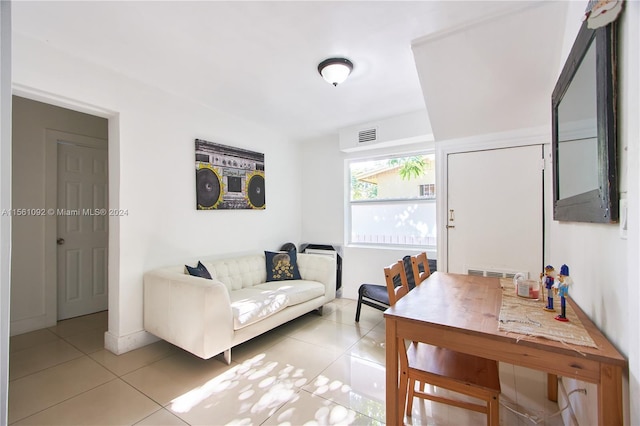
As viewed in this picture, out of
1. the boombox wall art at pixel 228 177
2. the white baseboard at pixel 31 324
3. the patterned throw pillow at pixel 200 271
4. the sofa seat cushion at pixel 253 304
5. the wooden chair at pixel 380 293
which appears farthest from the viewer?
the boombox wall art at pixel 228 177

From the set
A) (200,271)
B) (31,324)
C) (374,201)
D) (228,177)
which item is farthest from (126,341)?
(374,201)

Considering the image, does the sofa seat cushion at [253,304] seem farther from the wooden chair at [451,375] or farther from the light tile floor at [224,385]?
the wooden chair at [451,375]

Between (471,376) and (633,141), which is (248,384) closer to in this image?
(471,376)

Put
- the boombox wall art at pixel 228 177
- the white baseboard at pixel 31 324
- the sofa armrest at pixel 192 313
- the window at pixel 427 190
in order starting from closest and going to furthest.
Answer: the sofa armrest at pixel 192 313
the white baseboard at pixel 31 324
the boombox wall art at pixel 228 177
the window at pixel 427 190

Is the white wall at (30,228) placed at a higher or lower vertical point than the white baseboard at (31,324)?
higher

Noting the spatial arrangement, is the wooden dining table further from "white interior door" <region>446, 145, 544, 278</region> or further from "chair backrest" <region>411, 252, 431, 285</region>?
"white interior door" <region>446, 145, 544, 278</region>

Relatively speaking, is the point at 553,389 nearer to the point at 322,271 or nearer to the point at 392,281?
the point at 392,281

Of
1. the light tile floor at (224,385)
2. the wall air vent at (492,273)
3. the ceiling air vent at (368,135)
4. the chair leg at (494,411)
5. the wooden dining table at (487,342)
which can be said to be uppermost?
the ceiling air vent at (368,135)

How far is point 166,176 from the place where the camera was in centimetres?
283

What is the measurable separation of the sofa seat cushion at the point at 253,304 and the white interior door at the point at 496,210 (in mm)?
1769

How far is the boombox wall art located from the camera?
316 cm

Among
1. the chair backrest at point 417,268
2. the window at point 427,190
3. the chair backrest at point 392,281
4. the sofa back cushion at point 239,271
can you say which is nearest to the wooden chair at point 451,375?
the chair backrest at point 392,281

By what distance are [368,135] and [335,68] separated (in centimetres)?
165

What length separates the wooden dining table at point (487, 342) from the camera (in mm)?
879
